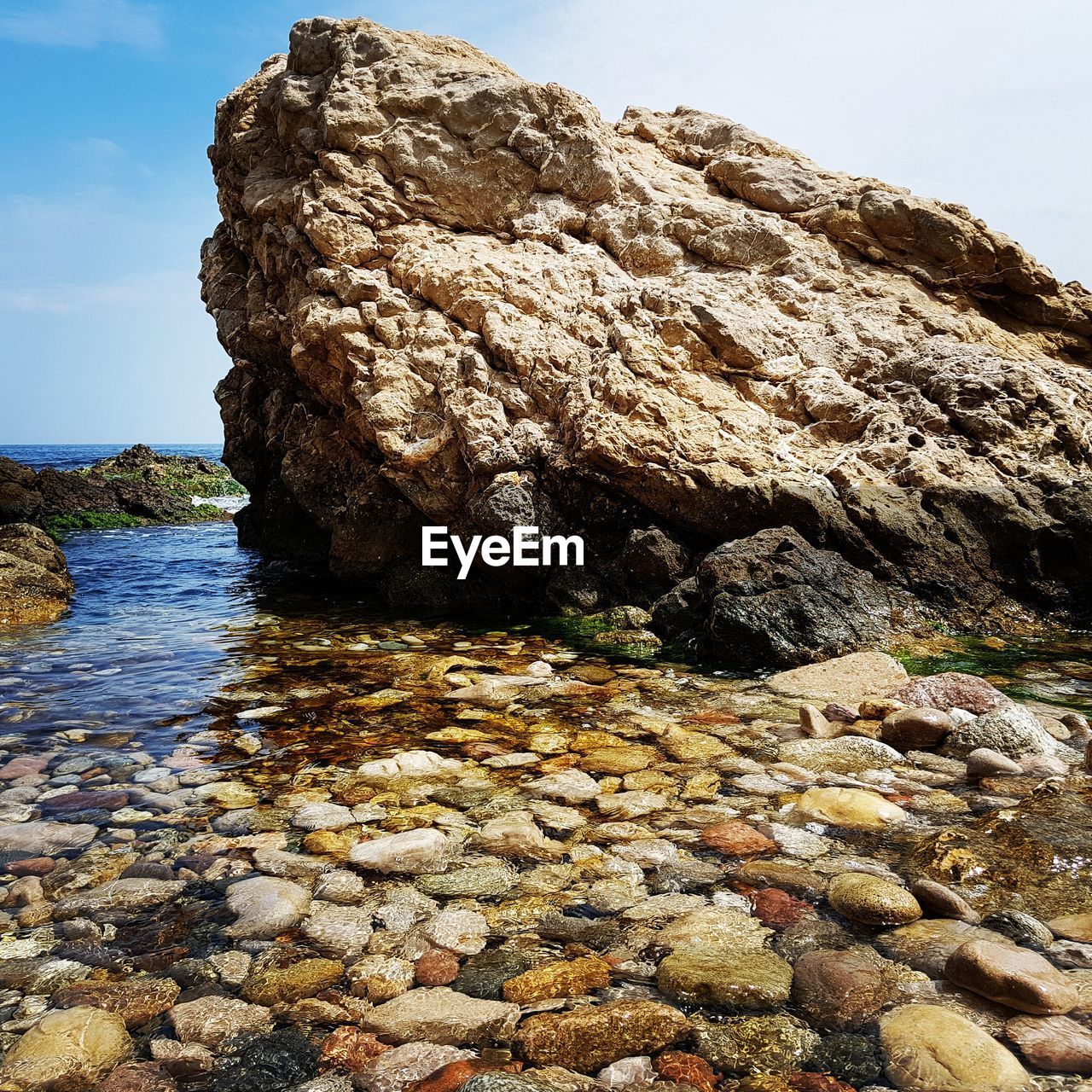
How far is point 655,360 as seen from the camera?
9.60 meters

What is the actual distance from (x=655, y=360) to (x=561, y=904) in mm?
7658

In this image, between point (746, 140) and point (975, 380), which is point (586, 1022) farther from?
point (746, 140)

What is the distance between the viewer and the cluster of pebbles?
2.23 metres

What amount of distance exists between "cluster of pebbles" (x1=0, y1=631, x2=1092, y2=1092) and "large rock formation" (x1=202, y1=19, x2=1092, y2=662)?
290 cm

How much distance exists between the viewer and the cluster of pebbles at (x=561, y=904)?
223cm

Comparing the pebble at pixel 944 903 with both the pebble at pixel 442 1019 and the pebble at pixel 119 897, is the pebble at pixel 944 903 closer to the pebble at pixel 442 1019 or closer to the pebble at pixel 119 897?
the pebble at pixel 442 1019

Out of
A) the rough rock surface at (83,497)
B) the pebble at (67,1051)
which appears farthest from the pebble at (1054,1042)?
the rough rock surface at (83,497)

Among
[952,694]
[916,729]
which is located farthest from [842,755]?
[952,694]

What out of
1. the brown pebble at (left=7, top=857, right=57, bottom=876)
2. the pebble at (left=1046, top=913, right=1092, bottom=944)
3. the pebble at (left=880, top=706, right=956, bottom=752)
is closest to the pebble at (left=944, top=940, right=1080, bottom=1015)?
the pebble at (left=1046, top=913, right=1092, bottom=944)

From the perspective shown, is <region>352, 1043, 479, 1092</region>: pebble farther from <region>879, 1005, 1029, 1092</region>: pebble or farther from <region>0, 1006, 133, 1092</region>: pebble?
<region>879, 1005, 1029, 1092</region>: pebble

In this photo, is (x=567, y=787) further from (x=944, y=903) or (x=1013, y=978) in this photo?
Answer: (x=1013, y=978)

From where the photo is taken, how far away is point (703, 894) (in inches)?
125

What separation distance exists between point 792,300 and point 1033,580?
4.84 m

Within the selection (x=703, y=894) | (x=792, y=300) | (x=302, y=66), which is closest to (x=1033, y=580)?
(x=792, y=300)
